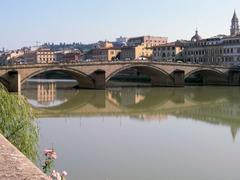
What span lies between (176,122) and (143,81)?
3491 cm

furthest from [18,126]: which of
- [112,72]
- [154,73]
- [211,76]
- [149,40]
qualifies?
[149,40]

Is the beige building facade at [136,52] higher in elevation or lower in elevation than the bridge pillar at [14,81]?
higher

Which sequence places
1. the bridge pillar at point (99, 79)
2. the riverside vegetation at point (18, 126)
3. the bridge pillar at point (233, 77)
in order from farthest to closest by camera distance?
1. the bridge pillar at point (233, 77)
2. the bridge pillar at point (99, 79)
3. the riverside vegetation at point (18, 126)

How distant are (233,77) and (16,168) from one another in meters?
47.0

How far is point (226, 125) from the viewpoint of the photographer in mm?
19625

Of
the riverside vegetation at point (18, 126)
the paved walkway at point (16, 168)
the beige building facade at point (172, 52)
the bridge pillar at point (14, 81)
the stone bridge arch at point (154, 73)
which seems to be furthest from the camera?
the beige building facade at point (172, 52)

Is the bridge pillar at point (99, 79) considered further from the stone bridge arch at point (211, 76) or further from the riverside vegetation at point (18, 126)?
the riverside vegetation at point (18, 126)

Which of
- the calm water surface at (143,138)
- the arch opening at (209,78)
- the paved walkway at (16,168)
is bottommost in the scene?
the calm water surface at (143,138)

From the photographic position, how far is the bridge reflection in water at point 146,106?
22.8 m

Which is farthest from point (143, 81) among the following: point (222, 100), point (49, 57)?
point (49, 57)

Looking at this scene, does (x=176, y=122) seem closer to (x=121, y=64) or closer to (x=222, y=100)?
(x=222, y=100)

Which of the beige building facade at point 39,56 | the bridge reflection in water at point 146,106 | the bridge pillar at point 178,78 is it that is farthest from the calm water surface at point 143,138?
the beige building facade at point 39,56

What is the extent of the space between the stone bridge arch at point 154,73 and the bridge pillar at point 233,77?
7403mm

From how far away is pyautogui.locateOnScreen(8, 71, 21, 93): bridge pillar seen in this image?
34.1 metres
